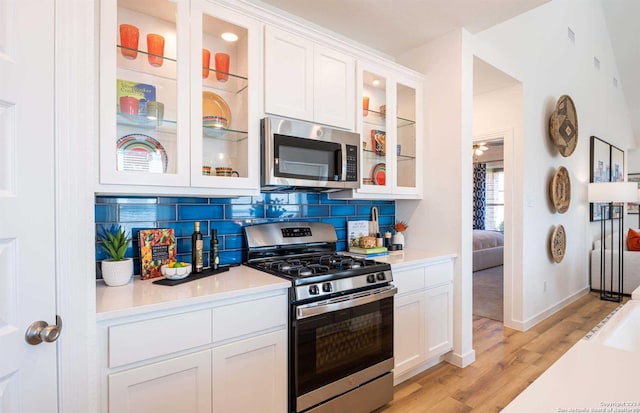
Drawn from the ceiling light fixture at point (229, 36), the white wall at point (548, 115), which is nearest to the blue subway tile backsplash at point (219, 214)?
the ceiling light fixture at point (229, 36)

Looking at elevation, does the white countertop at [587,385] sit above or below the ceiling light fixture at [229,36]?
below

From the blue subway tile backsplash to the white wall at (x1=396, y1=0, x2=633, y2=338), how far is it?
79 centimetres

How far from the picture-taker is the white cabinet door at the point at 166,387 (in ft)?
4.26

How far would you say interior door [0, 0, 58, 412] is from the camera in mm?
995

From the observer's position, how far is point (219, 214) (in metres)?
2.13

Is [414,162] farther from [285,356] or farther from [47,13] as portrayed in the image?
[47,13]

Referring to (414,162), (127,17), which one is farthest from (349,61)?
(127,17)

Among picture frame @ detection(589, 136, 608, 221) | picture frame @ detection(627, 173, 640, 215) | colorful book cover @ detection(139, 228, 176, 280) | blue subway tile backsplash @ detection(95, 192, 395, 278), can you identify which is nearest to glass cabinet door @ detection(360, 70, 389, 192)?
blue subway tile backsplash @ detection(95, 192, 395, 278)

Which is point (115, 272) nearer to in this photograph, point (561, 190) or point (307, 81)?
point (307, 81)

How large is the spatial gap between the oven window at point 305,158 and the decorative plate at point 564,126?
297cm

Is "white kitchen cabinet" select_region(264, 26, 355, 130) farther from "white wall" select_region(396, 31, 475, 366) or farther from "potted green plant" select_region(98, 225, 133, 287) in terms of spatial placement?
"potted green plant" select_region(98, 225, 133, 287)

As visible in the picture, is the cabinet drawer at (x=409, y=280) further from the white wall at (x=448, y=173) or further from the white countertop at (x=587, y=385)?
the white countertop at (x=587, y=385)

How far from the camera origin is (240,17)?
1.91 m

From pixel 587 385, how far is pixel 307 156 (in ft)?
5.54
